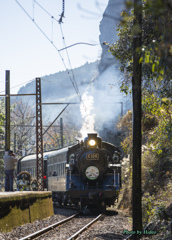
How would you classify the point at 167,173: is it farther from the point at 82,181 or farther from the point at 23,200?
the point at 23,200

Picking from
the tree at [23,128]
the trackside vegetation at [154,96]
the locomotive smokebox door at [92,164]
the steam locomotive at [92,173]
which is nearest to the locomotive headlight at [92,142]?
the steam locomotive at [92,173]

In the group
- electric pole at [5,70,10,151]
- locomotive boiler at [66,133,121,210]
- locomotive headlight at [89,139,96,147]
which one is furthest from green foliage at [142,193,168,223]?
electric pole at [5,70,10,151]

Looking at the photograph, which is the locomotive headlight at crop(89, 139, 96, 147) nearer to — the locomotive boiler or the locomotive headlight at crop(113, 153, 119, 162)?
the locomotive boiler

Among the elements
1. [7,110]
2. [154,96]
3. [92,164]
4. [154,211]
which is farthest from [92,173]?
[7,110]

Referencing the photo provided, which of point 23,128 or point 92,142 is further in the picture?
point 23,128

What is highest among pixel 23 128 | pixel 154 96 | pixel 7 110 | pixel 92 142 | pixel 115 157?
pixel 23 128

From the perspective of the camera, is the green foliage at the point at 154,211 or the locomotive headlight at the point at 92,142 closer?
the green foliage at the point at 154,211

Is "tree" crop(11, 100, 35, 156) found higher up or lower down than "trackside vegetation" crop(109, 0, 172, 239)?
higher up

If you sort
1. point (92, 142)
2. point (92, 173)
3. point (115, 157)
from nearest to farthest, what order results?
point (92, 173) < point (92, 142) < point (115, 157)

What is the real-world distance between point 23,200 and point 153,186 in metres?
7.56

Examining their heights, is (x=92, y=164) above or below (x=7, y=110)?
below

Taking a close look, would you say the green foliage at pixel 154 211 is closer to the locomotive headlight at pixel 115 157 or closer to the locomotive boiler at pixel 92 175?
the locomotive boiler at pixel 92 175

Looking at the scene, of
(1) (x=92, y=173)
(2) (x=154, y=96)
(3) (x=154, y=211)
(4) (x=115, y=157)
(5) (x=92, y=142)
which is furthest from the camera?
(4) (x=115, y=157)

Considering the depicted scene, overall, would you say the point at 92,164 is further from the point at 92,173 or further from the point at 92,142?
the point at 92,142
